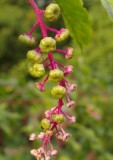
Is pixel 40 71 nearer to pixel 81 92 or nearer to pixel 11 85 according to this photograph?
pixel 11 85

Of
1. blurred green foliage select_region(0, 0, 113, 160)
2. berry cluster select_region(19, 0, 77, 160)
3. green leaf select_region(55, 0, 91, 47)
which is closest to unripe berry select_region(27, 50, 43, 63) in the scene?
berry cluster select_region(19, 0, 77, 160)

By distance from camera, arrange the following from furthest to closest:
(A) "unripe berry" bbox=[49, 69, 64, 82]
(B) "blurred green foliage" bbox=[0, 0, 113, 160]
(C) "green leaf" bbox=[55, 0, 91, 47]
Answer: (B) "blurred green foliage" bbox=[0, 0, 113, 160]
(C) "green leaf" bbox=[55, 0, 91, 47]
(A) "unripe berry" bbox=[49, 69, 64, 82]

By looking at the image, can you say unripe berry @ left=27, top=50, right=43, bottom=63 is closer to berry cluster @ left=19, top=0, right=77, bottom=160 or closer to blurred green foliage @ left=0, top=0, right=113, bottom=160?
berry cluster @ left=19, top=0, right=77, bottom=160

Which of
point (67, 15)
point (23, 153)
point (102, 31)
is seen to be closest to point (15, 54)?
point (102, 31)

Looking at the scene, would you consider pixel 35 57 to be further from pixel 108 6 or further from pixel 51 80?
pixel 108 6

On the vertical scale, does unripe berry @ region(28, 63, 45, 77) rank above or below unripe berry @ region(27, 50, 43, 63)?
below

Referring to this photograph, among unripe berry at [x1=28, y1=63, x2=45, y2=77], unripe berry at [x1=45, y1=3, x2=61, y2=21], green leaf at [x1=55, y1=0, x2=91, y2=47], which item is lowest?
unripe berry at [x1=28, y1=63, x2=45, y2=77]

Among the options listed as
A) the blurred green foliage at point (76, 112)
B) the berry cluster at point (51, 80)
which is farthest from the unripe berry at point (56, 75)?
the blurred green foliage at point (76, 112)

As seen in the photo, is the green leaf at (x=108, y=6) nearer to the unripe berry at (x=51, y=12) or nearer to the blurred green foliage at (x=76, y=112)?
the unripe berry at (x=51, y=12)

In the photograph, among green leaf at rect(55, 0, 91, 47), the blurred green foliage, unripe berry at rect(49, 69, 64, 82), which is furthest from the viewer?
the blurred green foliage
